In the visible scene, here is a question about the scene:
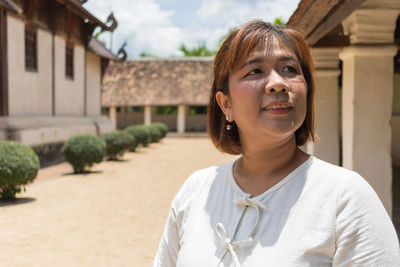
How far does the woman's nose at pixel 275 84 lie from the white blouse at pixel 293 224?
0.76 ft

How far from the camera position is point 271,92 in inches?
54.1

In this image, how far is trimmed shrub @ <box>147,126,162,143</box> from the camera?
2422cm

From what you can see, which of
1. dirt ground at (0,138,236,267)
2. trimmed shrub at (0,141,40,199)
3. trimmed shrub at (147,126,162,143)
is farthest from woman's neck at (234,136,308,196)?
trimmed shrub at (147,126,162,143)

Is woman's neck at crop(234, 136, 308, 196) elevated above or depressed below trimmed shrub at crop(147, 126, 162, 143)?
above

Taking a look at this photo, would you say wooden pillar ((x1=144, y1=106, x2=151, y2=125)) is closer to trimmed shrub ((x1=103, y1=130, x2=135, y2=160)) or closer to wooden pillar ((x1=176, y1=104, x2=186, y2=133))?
wooden pillar ((x1=176, y1=104, x2=186, y2=133))

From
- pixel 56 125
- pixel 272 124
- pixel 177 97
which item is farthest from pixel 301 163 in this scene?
pixel 177 97

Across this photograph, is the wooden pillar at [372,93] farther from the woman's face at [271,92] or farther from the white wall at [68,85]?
the white wall at [68,85]

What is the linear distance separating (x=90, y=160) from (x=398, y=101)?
861cm

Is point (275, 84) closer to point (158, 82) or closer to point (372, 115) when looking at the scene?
point (372, 115)

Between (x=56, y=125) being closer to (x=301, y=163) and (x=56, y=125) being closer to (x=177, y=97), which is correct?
(x=301, y=163)

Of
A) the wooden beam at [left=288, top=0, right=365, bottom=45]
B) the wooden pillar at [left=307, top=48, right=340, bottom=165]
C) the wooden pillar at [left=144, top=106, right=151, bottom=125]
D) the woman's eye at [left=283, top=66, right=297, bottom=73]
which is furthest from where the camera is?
the wooden pillar at [left=144, top=106, right=151, bottom=125]

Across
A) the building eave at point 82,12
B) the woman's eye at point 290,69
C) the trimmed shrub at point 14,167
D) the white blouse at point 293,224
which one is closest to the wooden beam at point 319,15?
the woman's eye at point 290,69

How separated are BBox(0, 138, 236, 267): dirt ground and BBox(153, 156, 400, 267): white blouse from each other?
3.72m

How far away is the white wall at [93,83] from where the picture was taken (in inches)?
766
